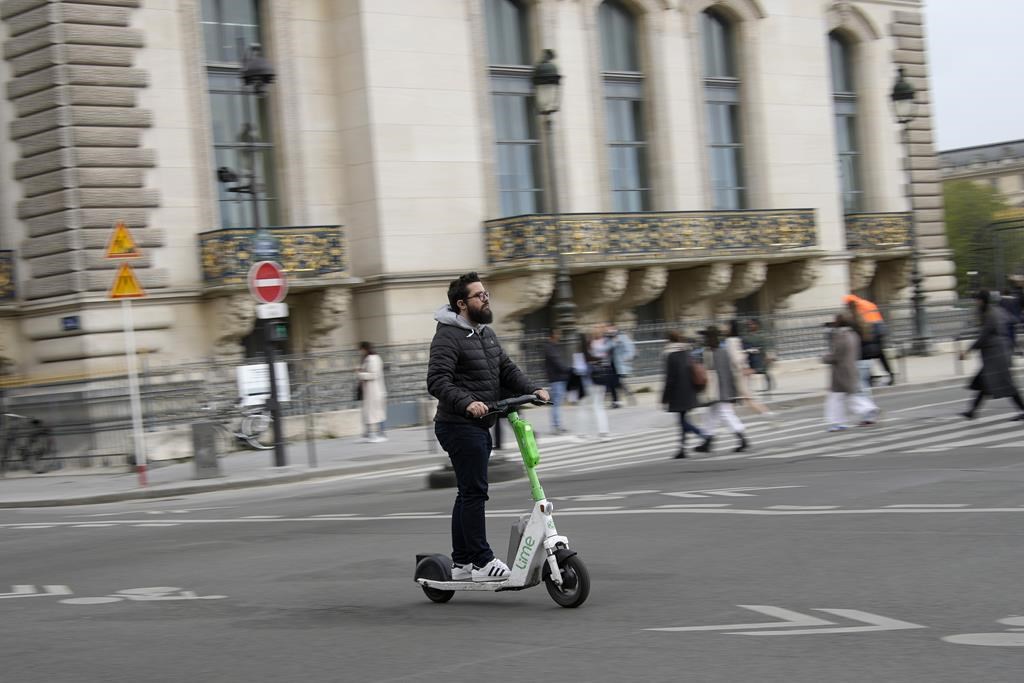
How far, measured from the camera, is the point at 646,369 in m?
33.4

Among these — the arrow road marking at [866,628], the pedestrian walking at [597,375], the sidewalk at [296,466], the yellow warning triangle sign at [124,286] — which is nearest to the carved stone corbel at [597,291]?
the sidewalk at [296,466]

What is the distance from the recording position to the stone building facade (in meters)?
27.2

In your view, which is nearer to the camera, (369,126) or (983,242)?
(369,126)

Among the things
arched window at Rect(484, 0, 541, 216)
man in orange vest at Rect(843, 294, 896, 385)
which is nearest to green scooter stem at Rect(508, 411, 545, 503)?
man in orange vest at Rect(843, 294, 896, 385)

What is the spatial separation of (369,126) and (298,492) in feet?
46.0

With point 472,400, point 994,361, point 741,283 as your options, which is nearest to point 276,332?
A: point 994,361

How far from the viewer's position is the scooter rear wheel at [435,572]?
8.25 meters

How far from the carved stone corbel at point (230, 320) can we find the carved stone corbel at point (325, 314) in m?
1.94

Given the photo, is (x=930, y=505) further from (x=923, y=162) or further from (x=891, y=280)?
(x=923, y=162)

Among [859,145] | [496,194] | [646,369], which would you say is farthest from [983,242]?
[496,194]

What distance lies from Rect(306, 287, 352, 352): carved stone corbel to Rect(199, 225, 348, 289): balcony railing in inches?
16.8

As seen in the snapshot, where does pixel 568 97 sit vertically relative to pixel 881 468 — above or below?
above

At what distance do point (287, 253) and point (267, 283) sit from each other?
8.74m

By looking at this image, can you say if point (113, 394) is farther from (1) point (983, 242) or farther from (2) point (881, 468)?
(1) point (983, 242)
